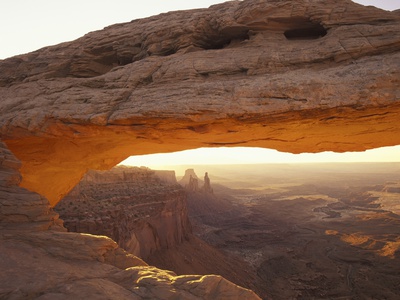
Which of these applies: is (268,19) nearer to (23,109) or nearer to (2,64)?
(23,109)

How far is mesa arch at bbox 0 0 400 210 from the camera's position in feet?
24.8

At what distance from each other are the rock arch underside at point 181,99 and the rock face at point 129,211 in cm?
769

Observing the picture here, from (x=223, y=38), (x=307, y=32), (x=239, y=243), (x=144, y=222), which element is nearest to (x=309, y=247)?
(x=239, y=243)

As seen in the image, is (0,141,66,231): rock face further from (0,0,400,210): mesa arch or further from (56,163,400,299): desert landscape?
(56,163,400,299): desert landscape

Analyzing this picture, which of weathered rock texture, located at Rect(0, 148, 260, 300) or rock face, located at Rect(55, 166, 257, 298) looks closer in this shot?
weathered rock texture, located at Rect(0, 148, 260, 300)

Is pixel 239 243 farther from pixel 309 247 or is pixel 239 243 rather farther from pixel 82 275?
pixel 82 275

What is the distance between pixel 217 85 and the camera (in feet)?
27.3

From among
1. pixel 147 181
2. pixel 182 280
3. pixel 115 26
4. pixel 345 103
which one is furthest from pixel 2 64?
pixel 147 181

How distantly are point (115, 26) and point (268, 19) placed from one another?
7.14 meters

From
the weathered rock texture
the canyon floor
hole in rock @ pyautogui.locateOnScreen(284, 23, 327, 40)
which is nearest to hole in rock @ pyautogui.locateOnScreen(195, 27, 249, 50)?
hole in rock @ pyautogui.locateOnScreen(284, 23, 327, 40)

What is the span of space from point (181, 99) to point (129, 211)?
16.9 m

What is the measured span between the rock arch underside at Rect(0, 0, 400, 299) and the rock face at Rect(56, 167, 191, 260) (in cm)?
769

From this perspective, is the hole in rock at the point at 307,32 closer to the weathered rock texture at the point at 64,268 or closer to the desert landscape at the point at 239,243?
the weathered rock texture at the point at 64,268

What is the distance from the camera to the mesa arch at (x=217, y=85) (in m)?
7.56
